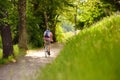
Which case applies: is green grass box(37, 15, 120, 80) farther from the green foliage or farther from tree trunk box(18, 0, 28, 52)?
tree trunk box(18, 0, 28, 52)

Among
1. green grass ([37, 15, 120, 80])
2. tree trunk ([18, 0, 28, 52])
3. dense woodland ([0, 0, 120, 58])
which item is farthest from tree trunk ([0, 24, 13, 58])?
green grass ([37, 15, 120, 80])

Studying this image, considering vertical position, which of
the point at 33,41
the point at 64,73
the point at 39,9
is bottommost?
the point at 33,41

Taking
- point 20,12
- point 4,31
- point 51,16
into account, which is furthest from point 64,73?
point 51,16

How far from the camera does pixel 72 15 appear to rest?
150 feet

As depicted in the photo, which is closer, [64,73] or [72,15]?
A: [64,73]

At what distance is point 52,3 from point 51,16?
5183 millimetres

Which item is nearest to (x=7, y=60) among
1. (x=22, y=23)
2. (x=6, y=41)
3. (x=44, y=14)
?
(x=6, y=41)

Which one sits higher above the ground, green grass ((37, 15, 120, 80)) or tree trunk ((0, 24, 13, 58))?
green grass ((37, 15, 120, 80))

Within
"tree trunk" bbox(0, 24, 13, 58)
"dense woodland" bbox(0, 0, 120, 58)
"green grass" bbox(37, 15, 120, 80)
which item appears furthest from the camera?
"dense woodland" bbox(0, 0, 120, 58)

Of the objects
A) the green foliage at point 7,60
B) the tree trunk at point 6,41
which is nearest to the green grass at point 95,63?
the green foliage at point 7,60

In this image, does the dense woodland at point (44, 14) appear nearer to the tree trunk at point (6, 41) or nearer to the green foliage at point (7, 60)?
the tree trunk at point (6, 41)

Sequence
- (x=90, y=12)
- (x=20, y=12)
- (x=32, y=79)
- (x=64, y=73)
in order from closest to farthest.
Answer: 1. (x=64, y=73)
2. (x=32, y=79)
3. (x=20, y=12)
4. (x=90, y=12)

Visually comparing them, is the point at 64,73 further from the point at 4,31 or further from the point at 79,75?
the point at 4,31

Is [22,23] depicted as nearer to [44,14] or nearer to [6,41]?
[6,41]
